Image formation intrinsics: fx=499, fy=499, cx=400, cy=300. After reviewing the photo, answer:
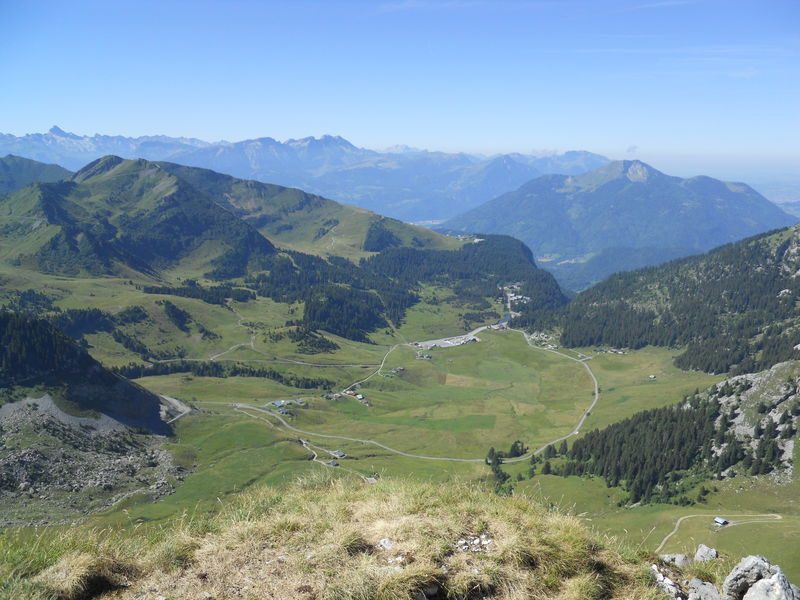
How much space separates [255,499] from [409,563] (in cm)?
650

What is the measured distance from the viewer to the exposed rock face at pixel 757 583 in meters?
12.1

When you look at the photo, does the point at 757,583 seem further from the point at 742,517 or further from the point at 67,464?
the point at 67,464

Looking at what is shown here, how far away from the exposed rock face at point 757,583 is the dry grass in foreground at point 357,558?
2153 mm

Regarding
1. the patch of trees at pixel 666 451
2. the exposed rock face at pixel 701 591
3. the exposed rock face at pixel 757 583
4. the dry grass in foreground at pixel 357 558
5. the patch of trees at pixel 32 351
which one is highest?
the dry grass in foreground at pixel 357 558

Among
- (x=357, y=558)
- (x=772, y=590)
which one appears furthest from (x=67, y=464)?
(x=772, y=590)

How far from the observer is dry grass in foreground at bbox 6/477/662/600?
36.1 ft

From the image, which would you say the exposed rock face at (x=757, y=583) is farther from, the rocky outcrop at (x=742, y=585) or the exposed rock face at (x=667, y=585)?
the exposed rock face at (x=667, y=585)

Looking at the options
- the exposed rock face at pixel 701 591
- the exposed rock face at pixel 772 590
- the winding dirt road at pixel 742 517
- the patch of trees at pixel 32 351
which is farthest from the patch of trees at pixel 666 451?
the patch of trees at pixel 32 351

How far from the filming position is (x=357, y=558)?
12.0 m

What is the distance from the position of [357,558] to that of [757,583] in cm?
1000

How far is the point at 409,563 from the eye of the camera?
463 inches

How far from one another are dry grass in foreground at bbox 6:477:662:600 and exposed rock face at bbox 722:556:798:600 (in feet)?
7.07

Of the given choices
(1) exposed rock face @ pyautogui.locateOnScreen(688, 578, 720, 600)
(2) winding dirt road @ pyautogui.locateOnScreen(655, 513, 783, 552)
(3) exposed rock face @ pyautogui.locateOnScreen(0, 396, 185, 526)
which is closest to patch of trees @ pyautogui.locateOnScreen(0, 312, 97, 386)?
(3) exposed rock face @ pyautogui.locateOnScreen(0, 396, 185, 526)

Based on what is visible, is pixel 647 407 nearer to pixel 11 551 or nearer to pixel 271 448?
pixel 271 448
